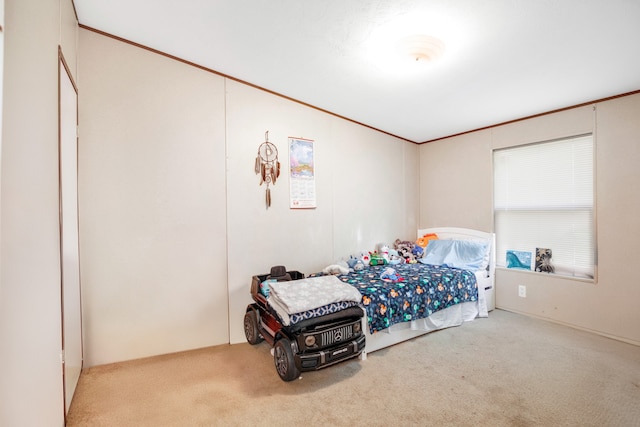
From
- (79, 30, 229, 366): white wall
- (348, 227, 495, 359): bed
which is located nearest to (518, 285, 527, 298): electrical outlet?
(348, 227, 495, 359): bed

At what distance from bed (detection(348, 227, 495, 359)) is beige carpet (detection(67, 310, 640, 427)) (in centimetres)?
21

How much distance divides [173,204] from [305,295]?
1526 mm

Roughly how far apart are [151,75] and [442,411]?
11.6 feet

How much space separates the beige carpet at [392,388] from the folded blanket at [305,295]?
571mm

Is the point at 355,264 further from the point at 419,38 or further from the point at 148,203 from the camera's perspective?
the point at 419,38

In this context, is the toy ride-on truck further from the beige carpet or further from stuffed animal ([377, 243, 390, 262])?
stuffed animal ([377, 243, 390, 262])

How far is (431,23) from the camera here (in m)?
1.98

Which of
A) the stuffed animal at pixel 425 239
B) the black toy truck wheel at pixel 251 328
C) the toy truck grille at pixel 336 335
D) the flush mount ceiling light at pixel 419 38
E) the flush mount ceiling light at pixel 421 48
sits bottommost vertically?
the black toy truck wheel at pixel 251 328

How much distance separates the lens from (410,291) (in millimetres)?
2887

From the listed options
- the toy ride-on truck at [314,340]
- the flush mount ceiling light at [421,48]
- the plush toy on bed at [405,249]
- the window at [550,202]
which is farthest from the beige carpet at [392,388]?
the flush mount ceiling light at [421,48]

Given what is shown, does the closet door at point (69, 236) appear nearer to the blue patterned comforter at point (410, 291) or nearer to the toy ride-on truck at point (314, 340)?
the toy ride-on truck at point (314, 340)

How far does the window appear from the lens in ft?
10.5

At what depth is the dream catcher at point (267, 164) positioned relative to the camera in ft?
10.4

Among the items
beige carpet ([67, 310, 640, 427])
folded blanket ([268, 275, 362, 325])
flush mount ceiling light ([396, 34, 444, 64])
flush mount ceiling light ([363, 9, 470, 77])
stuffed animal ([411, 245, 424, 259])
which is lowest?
beige carpet ([67, 310, 640, 427])
